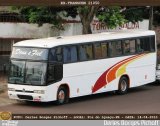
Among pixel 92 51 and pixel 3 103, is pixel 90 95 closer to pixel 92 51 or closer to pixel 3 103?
pixel 92 51

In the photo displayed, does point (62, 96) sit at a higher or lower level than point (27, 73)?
lower

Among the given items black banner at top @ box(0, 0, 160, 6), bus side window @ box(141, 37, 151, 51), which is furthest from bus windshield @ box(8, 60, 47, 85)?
bus side window @ box(141, 37, 151, 51)

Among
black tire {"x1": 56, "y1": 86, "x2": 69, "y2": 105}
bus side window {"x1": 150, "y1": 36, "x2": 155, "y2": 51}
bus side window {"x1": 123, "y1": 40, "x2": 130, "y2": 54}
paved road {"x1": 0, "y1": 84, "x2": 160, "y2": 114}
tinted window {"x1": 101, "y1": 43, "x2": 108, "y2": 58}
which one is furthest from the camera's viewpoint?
bus side window {"x1": 150, "y1": 36, "x2": 155, "y2": 51}

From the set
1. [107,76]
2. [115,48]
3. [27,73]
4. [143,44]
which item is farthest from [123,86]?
[27,73]

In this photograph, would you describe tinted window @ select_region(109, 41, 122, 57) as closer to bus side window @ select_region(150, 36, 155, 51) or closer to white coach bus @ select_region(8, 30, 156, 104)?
white coach bus @ select_region(8, 30, 156, 104)

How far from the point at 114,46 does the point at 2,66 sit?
1089 cm

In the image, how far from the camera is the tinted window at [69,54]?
24391 millimetres

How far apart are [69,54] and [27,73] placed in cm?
209

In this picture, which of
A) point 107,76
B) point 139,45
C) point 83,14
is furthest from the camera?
point 83,14

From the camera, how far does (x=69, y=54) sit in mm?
24641

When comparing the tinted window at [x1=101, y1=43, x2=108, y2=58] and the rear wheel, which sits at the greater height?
the tinted window at [x1=101, y1=43, x2=108, y2=58]

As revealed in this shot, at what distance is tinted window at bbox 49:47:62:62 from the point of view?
23781mm

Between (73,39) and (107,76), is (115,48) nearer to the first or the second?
(107,76)

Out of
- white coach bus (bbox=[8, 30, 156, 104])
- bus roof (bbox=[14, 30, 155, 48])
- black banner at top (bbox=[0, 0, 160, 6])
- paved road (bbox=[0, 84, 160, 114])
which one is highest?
black banner at top (bbox=[0, 0, 160, 6])
